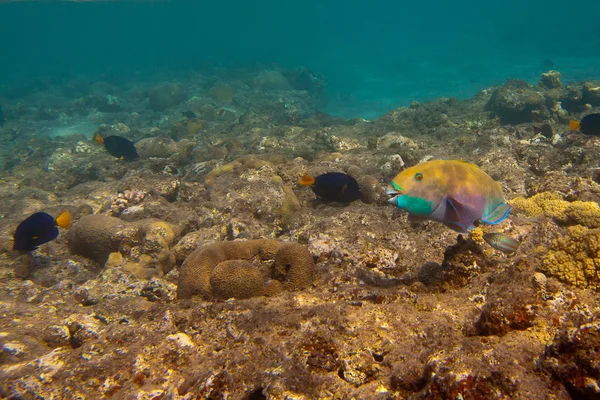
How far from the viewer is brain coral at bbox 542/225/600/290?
216 cm

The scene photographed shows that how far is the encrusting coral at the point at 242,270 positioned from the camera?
10.3 feet

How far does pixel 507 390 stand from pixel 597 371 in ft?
1.11

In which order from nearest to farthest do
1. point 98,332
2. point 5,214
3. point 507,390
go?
1. point 507,390
2. point 98,332
3. point 5,214

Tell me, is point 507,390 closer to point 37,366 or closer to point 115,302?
point 37,366

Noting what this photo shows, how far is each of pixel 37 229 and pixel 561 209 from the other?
7007mm

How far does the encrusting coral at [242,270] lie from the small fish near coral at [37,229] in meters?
2.37

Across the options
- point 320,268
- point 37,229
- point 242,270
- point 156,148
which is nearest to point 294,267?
point 320,268

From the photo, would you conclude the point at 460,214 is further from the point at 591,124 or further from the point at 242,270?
the point at 591,124

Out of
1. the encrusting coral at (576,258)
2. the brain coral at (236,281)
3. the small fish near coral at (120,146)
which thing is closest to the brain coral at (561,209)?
the encrusting coral at (576,258)

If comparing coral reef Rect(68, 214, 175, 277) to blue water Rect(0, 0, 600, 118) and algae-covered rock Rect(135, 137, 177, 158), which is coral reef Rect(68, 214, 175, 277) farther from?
blue water Rect(0, 0, 600, 118)

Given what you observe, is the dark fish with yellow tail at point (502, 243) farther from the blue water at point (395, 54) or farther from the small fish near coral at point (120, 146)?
the blue water at point (395, 54)

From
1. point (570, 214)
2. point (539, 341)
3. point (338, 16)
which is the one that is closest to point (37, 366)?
point (539, 341)

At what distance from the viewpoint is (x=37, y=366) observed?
2.32 metres

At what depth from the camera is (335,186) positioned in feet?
15.2
